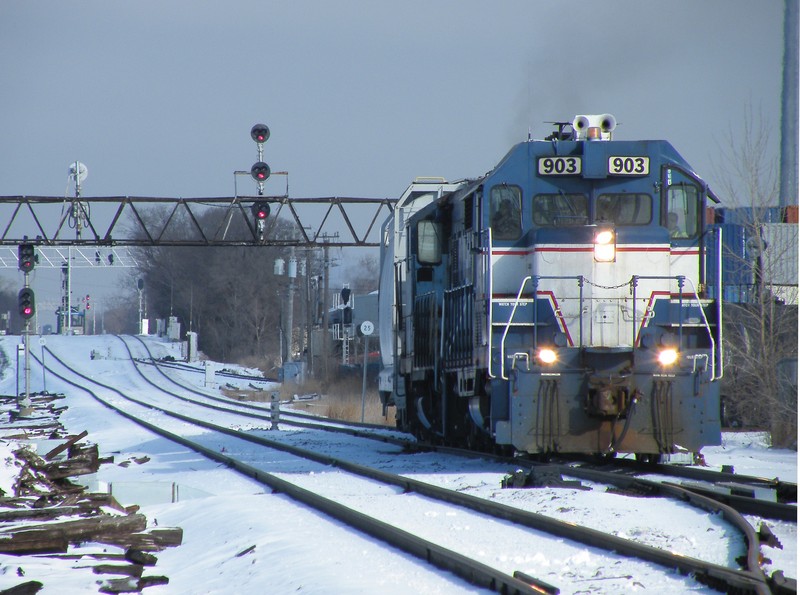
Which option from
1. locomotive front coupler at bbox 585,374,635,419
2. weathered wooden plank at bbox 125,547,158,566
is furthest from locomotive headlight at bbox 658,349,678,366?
weathered wooden plank at bbox 125,547,158,566

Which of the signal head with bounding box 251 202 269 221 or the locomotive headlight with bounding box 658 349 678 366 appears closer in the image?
the locomotive headlight with bounding box 658 349 678 366

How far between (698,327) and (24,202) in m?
20.3

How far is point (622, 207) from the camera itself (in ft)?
40.4

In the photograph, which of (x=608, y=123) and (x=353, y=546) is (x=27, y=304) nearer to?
(x=608, y=123)

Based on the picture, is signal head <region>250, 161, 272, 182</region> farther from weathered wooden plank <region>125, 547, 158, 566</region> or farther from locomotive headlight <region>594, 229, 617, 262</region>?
weathered wooden plank <region>125, 547, 158, 566</region>

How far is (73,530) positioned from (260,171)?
1677 centimetres

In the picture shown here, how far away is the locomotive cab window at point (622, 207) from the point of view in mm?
12281

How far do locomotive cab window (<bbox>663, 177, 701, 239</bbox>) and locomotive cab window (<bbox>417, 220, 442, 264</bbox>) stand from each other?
3.73 meters

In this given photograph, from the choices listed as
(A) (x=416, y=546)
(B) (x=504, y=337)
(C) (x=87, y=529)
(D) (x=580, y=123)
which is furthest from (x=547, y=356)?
(C) (x=87, y=529)

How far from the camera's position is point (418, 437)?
57.4 feet

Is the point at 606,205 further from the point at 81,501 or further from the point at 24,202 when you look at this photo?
the point at 24,202

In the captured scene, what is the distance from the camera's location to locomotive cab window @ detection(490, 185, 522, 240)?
12.4 m

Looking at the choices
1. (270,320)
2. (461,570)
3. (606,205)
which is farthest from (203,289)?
(461,570)

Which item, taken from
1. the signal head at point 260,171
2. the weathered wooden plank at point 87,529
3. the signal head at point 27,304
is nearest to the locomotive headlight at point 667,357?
the weathered wooden plank at point 87,529
